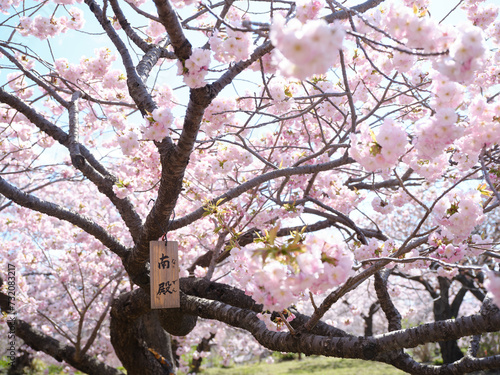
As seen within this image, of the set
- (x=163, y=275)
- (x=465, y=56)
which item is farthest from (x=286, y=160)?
(x=465, y=56)

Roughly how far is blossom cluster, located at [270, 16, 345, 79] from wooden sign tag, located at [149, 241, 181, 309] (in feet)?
6.06

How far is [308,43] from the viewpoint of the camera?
3.03ft

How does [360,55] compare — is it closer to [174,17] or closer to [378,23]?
[378,23]

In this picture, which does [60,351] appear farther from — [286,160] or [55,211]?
[286,160]

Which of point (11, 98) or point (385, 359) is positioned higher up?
point (11, 98)

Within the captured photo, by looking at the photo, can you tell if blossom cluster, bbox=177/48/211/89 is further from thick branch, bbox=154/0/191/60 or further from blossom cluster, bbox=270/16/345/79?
blossom cluster, bbox=270/16/345/79

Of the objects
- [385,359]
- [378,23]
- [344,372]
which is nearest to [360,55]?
[378,23]

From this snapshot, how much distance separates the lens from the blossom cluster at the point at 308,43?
3.03 feet

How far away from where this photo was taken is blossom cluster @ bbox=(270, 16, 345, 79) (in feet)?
3.03

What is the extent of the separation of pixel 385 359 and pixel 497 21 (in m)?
2.99

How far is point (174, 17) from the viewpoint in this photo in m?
1.67

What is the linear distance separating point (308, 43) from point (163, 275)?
1.99 meters

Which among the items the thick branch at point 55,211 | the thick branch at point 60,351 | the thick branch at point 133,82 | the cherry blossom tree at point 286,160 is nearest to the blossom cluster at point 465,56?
the cherry blossom tree at point 286,160

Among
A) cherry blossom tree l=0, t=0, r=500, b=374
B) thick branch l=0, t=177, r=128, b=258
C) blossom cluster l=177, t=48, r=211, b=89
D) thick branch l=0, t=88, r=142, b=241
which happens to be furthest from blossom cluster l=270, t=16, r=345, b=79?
thick branch l=0, t=177, r=128, b=258
